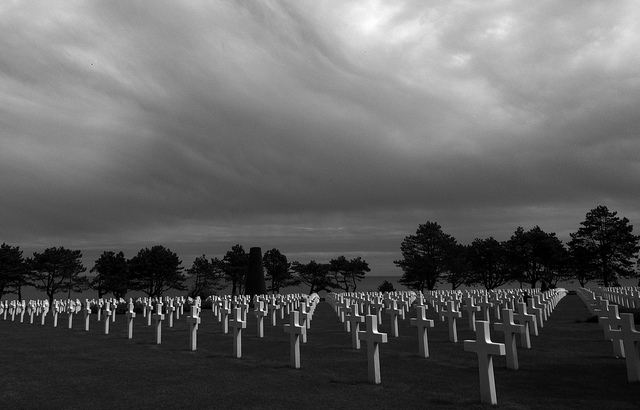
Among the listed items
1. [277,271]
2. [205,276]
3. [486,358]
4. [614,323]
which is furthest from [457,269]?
[486,358]

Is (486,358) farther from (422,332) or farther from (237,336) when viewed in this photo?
(237,336)

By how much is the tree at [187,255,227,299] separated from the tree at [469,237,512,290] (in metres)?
34.7

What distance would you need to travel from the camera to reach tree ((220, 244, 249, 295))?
195 feet

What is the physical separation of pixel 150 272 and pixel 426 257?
34.0m

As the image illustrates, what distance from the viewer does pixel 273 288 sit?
6203 cm

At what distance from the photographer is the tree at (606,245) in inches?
2201

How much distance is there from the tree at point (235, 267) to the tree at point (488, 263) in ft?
Answer: 103

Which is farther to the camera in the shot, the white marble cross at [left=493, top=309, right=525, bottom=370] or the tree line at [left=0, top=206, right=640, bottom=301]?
the tree line at [left=0, top=206, right=640, bottom=301]

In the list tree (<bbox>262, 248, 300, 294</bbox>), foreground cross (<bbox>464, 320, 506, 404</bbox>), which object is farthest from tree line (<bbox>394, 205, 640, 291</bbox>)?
foreground cross (<bbox>464, 320, 506, 404</bbox>)

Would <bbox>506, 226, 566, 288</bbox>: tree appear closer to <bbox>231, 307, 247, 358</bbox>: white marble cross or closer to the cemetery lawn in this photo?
the cemetery lawn

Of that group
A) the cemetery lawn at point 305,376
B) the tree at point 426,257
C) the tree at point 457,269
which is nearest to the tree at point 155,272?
the tree at point 426,257

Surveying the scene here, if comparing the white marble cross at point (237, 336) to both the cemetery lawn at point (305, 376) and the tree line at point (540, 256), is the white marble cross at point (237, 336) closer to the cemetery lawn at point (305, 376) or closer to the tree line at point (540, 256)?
the cemetery lawn at point (305, 376)

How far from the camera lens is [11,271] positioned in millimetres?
51250

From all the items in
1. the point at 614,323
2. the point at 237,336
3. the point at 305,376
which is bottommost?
the point at 305,376
